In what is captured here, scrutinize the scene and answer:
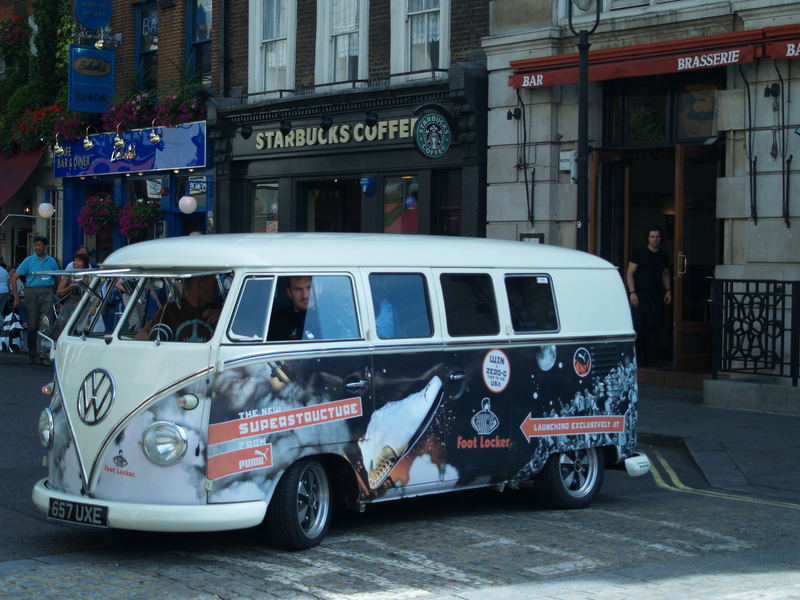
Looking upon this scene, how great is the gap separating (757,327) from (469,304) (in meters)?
7.68

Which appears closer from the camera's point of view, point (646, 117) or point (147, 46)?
point (646, 117)

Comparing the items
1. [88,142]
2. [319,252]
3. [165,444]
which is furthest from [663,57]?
[88,142]

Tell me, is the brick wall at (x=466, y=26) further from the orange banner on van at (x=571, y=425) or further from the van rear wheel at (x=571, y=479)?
the van rear wheel at (x=571, y=479)

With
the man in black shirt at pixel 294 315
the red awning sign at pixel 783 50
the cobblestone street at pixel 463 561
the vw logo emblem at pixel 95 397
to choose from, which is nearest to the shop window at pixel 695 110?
the red awning sign at pixel 783 50

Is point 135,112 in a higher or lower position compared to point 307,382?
higher

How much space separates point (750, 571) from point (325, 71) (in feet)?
53.9

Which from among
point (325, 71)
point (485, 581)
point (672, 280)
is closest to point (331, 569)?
point (485, 581)

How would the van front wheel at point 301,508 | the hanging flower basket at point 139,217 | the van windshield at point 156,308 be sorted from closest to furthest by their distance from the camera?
the van front wheel at point 301,508 → the van windshield at point 156,308 → the hanging flower basket at point 139,217

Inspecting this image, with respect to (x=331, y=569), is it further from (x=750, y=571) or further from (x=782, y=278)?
(x=782, y=278)

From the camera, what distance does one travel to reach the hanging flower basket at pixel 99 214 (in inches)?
1070

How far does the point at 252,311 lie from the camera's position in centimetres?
769

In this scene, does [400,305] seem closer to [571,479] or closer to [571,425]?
[571,425]

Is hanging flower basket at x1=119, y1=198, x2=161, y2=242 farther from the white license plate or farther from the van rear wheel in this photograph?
the white license plate

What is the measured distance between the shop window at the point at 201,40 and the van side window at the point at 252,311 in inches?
718
